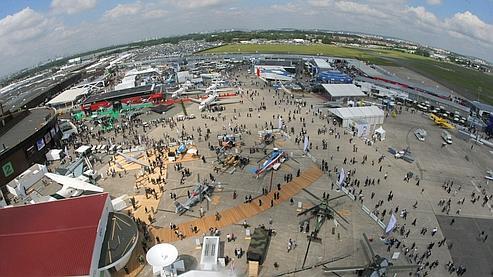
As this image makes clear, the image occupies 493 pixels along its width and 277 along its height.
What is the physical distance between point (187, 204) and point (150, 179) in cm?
1011

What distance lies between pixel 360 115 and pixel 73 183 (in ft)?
177

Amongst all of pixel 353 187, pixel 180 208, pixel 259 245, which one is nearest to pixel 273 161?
pixel 353 187

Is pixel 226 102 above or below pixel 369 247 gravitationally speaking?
above

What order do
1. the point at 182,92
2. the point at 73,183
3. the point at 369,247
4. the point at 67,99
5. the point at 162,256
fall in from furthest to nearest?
the point at 182,92 < the point at 67,99 < the point at 73,183 < the point at 369,247 < the point at 162,256

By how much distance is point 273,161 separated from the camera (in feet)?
149

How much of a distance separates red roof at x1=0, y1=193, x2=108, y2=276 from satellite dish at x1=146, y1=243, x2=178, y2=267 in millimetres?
4916

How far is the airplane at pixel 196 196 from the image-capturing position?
120ft

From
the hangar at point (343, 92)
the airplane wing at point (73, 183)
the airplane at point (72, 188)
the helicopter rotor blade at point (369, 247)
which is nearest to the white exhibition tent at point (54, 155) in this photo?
the airplane wing at point (73, 183)

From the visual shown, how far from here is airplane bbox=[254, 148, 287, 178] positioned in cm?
4427

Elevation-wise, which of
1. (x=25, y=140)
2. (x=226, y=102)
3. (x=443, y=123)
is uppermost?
(x=25, y=140)

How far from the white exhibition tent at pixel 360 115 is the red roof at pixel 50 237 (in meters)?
48.2

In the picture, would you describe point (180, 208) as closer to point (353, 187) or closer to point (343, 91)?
point (353, 187)

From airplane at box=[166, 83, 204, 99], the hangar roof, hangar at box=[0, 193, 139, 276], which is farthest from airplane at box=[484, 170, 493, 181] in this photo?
airplane at box=[166, 83, 204, 99]

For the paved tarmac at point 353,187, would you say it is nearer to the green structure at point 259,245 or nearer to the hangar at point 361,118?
the green structure at point 259,245
